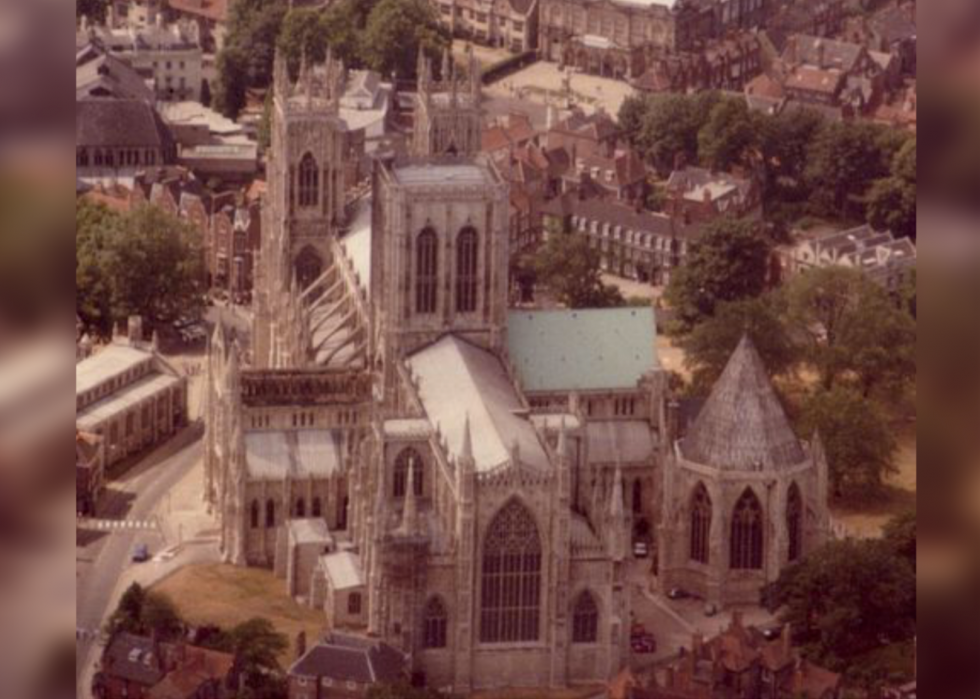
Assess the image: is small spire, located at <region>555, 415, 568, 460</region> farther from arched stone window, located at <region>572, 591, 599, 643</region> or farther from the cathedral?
arched stone window, located at <region>572, 591, 599, 643</region>

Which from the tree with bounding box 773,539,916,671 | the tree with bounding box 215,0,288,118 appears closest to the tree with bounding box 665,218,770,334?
the tree with bounding box 773,539,916,671

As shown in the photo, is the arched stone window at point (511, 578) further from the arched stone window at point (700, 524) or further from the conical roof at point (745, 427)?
the conical roof at point (745, 427)

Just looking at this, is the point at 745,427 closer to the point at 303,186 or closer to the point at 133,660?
the point at 133,660

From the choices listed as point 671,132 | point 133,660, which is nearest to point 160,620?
point 133,660

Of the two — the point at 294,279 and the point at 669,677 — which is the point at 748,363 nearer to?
the point at 669,677

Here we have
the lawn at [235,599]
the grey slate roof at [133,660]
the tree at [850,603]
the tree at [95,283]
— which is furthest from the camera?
the tree at [95,283]

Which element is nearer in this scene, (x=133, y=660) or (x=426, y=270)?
(x=133, y=660)

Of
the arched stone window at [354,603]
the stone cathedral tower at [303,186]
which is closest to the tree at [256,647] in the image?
the arched stone window at [354,603]
